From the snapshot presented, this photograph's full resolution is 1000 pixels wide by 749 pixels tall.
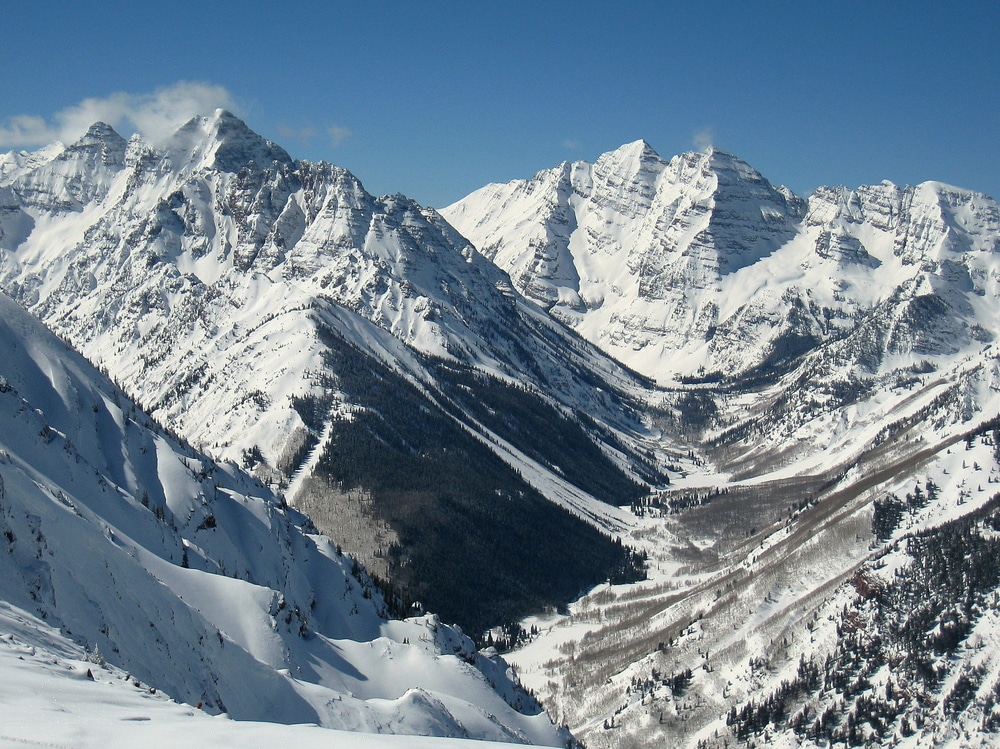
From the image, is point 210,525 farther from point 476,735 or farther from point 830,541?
point 830,541

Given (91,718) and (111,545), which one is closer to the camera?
(91,718)

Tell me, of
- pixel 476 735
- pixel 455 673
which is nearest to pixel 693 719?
pixel 455 673

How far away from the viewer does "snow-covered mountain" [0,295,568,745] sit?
57.8 metres

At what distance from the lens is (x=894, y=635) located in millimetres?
118688

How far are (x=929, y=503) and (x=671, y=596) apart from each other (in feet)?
208

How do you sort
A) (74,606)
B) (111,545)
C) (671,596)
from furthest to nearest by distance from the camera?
(671,596) → (111,545) → (74,606)

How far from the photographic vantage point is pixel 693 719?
126188 millimetres

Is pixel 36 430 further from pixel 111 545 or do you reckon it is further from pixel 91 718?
pixel 91 718

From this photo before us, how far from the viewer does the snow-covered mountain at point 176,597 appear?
189 ft

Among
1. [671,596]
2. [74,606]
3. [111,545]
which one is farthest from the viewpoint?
[671,596]

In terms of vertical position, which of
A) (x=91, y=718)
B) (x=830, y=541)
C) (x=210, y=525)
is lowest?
(x=210, y=525)

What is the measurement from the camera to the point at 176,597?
7581 cm

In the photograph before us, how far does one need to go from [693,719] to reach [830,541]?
4383 cm

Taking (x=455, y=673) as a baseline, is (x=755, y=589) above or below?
above
